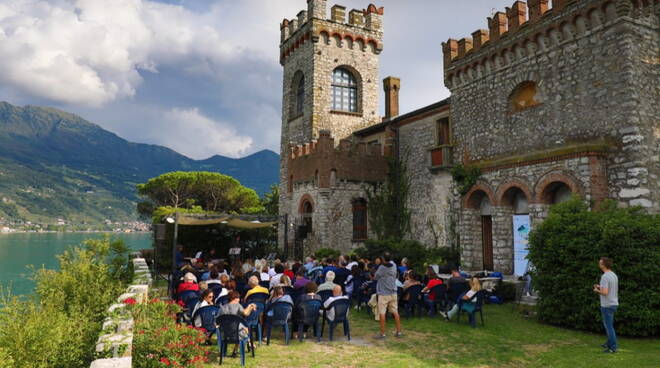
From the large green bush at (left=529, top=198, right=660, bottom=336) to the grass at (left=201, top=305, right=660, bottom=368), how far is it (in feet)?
1.17

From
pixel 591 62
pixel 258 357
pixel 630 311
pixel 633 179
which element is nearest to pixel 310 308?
pixel 258 357

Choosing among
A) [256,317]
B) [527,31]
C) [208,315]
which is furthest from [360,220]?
[208,315]

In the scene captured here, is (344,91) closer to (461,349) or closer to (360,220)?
(360,220)

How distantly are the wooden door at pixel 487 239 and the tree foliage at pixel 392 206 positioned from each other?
4523mm

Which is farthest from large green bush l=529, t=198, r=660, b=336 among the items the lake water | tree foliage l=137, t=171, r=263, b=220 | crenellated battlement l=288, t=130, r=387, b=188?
tree foliage l=137, t=171, r=263, b=220

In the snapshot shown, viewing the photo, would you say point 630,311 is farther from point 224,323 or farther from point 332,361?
point 224,323

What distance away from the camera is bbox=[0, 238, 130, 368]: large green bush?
5.54m

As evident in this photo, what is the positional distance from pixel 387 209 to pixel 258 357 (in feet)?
42.8

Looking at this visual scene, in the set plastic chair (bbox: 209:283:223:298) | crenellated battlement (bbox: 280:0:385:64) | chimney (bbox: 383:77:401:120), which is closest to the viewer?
plastic chair (bbox: 209:283:223:298)

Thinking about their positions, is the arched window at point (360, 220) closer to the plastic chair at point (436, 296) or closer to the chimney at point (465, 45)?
the chimney at point (465, 45)

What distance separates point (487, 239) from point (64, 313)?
1269cm

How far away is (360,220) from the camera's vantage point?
19.5m

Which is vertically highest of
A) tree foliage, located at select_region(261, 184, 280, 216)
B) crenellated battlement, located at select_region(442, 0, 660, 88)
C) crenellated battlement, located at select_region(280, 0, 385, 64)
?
crenellated battlement, located at select_region(280, 0, 385, 64)

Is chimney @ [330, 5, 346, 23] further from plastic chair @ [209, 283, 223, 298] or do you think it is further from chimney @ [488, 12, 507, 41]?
plastic chair @ [209, 283, 223, 298]
